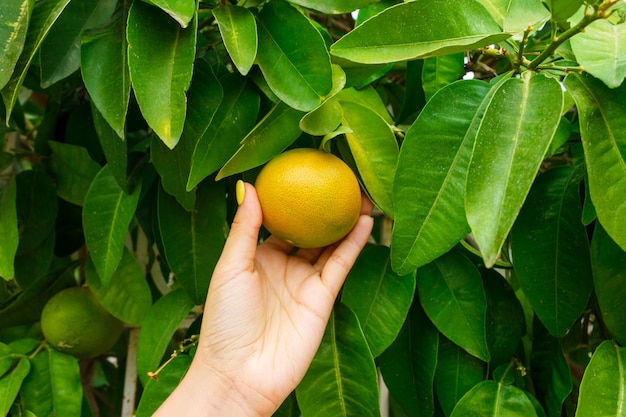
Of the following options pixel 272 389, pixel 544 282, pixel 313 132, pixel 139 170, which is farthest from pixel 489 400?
pixel 139 170

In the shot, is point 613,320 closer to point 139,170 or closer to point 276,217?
point 276,217

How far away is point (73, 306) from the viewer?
0.94m

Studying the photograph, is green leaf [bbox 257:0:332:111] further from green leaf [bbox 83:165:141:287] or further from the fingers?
green leaf [bbox 83:165:141:287]

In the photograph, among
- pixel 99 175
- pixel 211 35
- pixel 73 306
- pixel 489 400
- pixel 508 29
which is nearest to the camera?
pixel 508 29

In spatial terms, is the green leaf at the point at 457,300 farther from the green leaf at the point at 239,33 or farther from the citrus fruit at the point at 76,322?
the citrus fruit at the point at 76,322

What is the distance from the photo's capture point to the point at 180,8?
23.1 inches

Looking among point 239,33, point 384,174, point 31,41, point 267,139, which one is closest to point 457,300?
point 384,174

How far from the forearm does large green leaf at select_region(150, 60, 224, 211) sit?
0.21m

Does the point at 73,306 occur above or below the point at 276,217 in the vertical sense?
below

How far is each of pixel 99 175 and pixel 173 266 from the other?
0.59 ft

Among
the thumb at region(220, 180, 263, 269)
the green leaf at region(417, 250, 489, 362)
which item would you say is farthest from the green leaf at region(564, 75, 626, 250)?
the thumb at region(220, 180, 263, 269)

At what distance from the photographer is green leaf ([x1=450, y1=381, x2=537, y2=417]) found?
0.70 metres

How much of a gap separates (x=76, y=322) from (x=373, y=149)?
0.57 m

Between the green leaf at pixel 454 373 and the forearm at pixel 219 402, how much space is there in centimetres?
24
